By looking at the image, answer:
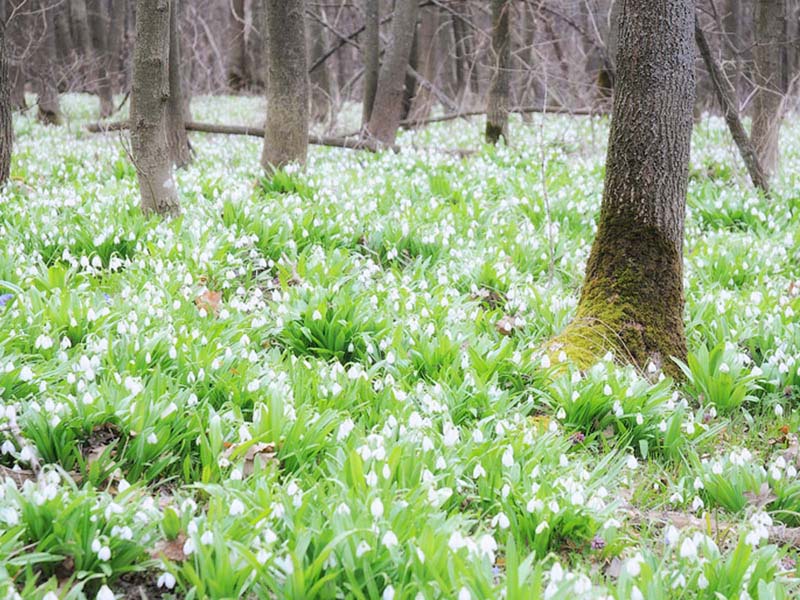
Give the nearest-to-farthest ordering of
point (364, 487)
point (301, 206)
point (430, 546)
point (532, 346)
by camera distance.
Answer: point (430, 546)
point (364, 487)
point (532, 346)
point (301, 206)

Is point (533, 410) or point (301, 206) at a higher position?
point (301, 206)

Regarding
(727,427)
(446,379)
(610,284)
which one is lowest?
(727,427)

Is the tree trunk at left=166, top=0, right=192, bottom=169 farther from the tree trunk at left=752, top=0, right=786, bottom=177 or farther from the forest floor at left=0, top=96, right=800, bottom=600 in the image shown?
the tree trunk at left=752, top=0, right=786, bottom=177

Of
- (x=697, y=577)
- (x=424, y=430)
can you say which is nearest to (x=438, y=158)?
(x=424, y=430)

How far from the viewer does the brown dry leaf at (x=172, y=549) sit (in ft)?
9.49

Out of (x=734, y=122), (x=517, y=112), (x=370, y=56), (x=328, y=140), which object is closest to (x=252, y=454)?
(x=734, y=122)

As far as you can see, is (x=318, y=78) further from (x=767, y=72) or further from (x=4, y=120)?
(x=4, y=120)

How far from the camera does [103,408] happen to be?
3607mm

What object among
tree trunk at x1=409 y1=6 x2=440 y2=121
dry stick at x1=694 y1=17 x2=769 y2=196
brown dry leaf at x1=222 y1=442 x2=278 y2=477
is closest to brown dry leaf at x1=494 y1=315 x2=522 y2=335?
brown dry leaf at x1=222 y1=442 x2=278 y2=477

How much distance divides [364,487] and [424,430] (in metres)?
0.60

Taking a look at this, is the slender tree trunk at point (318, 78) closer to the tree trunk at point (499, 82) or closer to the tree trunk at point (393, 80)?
the tree trunk at point (393, 80)

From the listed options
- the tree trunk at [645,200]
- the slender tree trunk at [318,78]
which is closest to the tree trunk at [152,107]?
the tree trunk at [645,200]

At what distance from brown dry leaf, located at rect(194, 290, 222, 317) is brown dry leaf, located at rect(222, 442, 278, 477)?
1.65 meters

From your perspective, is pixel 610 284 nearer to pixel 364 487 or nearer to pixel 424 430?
pixel 424 430
